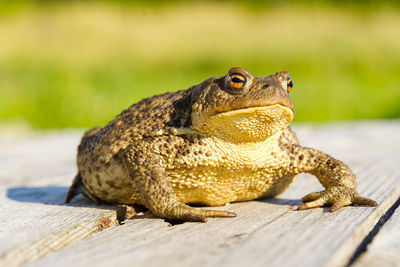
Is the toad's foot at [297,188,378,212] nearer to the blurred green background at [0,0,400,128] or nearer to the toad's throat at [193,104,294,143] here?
the toad's throat at [193,104,294,143]

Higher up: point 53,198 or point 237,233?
point 53,198

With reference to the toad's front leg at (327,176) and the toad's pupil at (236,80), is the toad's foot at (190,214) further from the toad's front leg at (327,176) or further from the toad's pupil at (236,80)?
the toad's pupil at (236,80)

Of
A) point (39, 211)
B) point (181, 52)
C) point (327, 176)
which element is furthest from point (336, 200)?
point (181, 52)

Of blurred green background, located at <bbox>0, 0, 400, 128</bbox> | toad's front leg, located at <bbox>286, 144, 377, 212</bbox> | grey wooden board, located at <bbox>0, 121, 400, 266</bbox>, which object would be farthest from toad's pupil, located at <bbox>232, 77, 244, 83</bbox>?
blurred green background, located at <bbox>0, 0, 400, 128</bbox>

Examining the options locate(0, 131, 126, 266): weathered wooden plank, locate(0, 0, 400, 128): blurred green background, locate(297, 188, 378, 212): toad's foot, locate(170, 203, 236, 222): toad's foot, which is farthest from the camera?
locate(0, 0, 400, 128): blurred green background

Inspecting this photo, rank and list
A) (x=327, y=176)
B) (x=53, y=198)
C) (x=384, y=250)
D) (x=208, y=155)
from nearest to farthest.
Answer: (x=384, y=250), (x=208, y=155), (x=327, y=176), (x=53, y=198)

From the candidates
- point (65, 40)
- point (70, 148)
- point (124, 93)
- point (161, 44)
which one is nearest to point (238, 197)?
point (70, 148)

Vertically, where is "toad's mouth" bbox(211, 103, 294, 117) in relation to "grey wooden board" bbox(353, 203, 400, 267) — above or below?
above

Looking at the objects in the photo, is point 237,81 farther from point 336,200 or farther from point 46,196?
point 46,196
